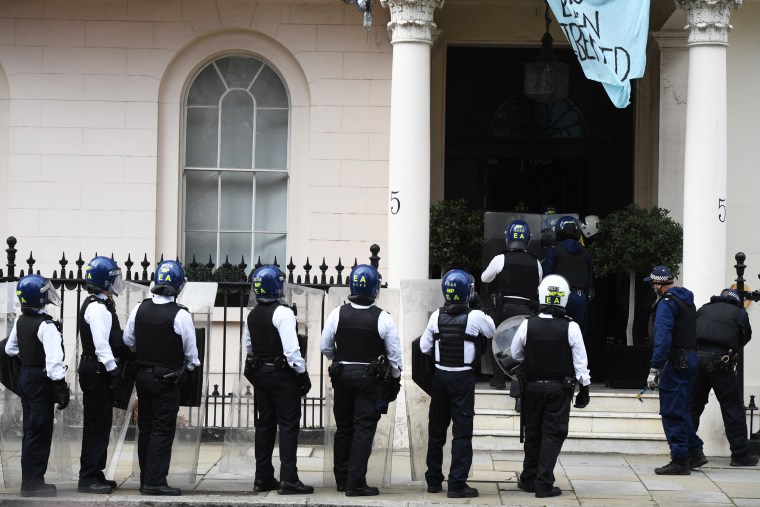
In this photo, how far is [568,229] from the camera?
45.3 ft

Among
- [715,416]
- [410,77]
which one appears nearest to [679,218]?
[715,416]

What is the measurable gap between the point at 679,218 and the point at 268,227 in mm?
4849

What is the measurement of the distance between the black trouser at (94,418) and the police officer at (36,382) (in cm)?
22

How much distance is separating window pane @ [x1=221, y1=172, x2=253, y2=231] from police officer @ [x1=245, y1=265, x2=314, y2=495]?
193 inches

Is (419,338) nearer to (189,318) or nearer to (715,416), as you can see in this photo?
(189,318)

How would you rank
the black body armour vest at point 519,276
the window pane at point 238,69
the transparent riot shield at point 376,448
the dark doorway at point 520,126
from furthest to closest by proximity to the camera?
the dark doorway at point 520,126 → the window pane at point 238,69 → the black body armour vest at point 519,276 → the transparent riot shield at point 376,448

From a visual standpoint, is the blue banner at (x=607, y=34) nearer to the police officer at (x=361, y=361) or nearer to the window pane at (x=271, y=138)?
the police officer at (x=361, y=361)

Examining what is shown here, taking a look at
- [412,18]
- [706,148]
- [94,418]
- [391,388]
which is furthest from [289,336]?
[706,148]

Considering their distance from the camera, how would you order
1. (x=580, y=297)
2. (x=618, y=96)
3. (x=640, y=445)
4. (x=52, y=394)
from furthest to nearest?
(x=580, y=297), (x=640, y=445), (x=618, y=96), (x=52, y=394)

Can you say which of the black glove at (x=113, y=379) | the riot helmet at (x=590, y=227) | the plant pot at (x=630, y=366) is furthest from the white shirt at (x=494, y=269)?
the black glove at (x=113, y=379)

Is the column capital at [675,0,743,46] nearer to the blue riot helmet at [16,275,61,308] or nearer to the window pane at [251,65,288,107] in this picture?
the window pane at [251,65,288,107]

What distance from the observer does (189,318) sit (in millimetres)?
10133

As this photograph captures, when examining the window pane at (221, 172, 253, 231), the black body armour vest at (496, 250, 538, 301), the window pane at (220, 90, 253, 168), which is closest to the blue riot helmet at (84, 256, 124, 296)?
the black body armour vest at (496, 250, 538, 301)

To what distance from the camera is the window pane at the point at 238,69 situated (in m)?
15.1
